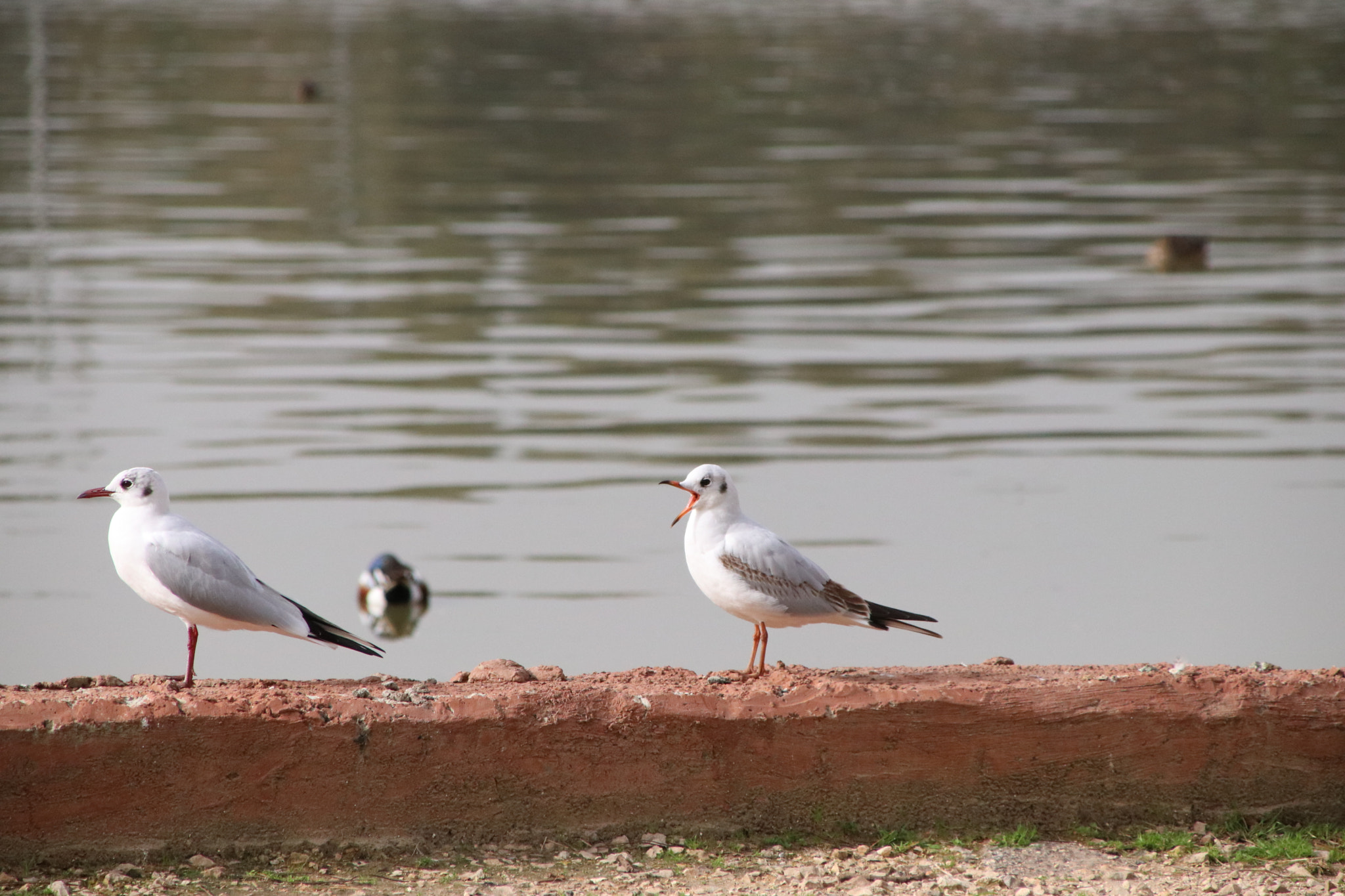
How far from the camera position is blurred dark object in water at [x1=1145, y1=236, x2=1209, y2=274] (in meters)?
17.4

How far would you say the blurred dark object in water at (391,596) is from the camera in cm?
873

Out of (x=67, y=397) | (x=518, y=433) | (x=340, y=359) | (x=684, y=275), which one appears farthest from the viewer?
(x=684, y=275)

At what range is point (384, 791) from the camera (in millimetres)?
5090

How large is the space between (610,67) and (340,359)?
2488 cm

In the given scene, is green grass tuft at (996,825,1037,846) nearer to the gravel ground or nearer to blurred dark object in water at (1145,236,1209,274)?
the gravel ground

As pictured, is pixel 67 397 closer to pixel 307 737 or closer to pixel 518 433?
pixel 518 433

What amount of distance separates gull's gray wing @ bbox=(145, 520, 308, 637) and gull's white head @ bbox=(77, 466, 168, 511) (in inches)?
3.8

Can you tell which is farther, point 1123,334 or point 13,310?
point 13,310

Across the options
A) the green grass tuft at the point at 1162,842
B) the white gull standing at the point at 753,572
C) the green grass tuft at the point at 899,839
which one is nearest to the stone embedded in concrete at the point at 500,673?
the white gull standing at the point at 753,572

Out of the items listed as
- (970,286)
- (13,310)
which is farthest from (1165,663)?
(13,310)

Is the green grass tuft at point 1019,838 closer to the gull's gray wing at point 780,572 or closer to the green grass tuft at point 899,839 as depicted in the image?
the green grass tuft at point 899,839

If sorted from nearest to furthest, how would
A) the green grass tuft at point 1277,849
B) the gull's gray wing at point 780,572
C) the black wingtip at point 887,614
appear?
the green grass tuft at point 1277,849
the gull's gray wing at point 780,572
the black wingtip at point 887,614

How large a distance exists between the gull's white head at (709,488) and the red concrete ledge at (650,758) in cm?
53

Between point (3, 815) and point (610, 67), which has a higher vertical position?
point (610, 67)
